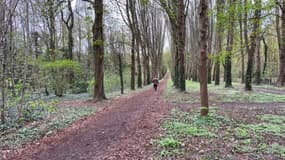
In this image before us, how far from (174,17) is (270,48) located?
89.6 feet

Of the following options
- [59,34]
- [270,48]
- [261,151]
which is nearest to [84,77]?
[59,34]

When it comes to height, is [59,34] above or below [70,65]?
above

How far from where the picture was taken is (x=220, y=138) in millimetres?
Answer: 5348

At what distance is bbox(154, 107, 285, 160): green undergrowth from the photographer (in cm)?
445

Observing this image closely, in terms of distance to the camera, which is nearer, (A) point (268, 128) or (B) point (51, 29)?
(A) point (268, 128)

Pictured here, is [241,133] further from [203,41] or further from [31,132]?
[31,132]

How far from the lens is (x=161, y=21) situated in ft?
116

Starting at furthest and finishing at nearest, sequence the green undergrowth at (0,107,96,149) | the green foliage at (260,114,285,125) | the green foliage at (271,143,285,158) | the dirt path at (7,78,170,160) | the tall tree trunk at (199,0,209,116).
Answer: the tall tree trunk at (199,0,209,116)
the green foliage at (260,114,285,125)
the green undergrowth at (0,107,96,149)
the dirt path at (7,78,170,160)
the green foliage at (271,143,285,158)

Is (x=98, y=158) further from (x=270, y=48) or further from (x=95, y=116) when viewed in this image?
(x=270, y=48)

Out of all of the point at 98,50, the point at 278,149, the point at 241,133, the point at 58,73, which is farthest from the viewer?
the point at 58,73

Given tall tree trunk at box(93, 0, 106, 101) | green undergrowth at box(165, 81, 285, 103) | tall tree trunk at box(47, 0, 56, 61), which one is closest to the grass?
green undergrowth at box(165, 81, 285, 103)

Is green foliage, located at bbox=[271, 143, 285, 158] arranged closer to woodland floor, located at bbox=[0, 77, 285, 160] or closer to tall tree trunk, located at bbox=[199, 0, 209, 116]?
woodland floor, located at bbox=[0, 77, 285, 160]

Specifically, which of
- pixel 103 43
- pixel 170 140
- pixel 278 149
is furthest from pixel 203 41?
pixel 103 43

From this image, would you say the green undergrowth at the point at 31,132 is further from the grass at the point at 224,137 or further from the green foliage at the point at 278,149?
the green foliage at the point at 278,149
